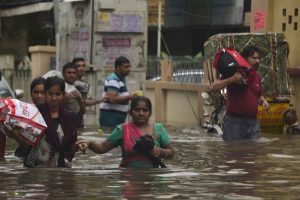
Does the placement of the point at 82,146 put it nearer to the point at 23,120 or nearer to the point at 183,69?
the point at 23,120

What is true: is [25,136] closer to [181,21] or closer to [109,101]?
[109,101]

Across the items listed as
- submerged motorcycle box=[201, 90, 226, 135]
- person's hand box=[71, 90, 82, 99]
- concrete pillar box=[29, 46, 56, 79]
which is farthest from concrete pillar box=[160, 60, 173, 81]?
person's hand box=[71, 90, 82, 99]

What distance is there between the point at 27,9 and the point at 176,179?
24.1m

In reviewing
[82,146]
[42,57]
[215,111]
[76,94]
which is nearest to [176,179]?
[82,146]

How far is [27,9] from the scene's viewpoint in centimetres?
3105

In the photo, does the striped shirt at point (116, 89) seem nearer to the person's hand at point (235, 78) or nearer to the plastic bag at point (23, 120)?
the person's hand at point (235, 78)

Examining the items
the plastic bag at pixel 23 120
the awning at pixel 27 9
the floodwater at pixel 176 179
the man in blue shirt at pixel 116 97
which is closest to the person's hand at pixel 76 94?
the man in blue shirt at pixel 116 97

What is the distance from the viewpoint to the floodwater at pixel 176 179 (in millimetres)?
6762

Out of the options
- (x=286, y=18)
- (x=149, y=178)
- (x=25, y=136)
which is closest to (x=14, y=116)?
(x=25, y=136)

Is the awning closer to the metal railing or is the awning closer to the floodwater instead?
the metal railing

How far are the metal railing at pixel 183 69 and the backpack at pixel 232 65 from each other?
7.26 metres

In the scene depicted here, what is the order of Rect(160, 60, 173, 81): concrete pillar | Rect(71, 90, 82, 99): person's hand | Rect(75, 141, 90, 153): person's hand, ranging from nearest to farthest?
Rect(75, 141, 90, 153): person's hand, Rect(71, 90, 82, 99): person's hand, Rect(160, 60, 173, 81): concrete pillar

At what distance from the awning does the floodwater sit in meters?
19.6

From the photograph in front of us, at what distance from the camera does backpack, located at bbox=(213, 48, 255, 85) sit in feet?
36.3
